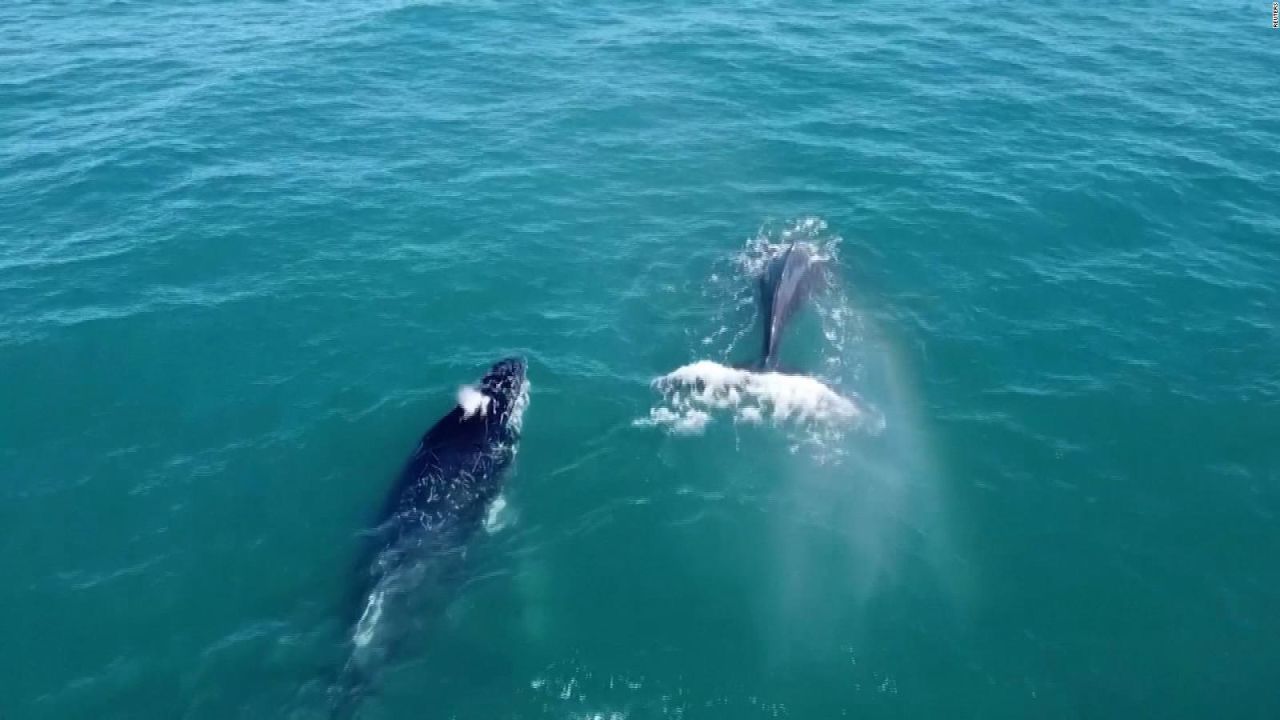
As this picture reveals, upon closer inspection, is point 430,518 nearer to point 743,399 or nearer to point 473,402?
point 473,402

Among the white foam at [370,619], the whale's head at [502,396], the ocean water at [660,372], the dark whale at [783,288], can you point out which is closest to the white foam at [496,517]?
the ocean water at [660,372]

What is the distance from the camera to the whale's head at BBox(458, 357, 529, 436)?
5128cm

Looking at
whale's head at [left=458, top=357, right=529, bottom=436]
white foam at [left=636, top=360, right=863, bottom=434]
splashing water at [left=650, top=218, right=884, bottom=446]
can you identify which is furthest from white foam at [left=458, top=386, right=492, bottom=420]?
splashing water at [left=650, top=218, right=884, bottom=446]

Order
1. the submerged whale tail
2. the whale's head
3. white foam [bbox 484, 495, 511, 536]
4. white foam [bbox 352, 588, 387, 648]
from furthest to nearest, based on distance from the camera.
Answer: the whale's head → white foam [bbox 484, 495, 511, 536] → white foam [bbox 352, 588, 387, 648] → the submerged whale tail

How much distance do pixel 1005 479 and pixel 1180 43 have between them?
7572cm

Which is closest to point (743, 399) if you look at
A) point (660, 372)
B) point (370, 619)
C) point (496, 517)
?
point (660, 372)

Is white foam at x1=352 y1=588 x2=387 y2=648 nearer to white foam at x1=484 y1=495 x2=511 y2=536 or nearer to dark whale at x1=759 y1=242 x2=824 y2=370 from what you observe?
white foam at x1=484 y1=495 x2=511 y2=536

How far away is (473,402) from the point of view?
169 feet

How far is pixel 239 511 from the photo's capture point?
158 ft

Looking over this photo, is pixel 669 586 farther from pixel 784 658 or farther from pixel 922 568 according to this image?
pixel 922 568

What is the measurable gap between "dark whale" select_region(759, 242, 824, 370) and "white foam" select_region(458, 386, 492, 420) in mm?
17249

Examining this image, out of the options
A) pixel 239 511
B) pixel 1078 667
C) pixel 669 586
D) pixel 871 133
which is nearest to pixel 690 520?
pixel 669 586

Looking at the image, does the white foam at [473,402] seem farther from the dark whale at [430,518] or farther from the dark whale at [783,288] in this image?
the dark whale at [783,288]

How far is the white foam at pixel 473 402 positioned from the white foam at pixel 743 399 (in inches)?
356
